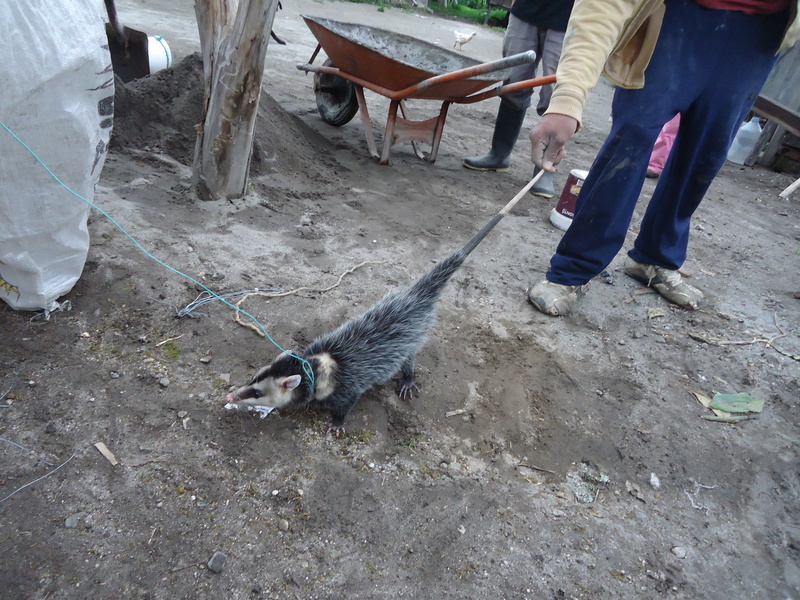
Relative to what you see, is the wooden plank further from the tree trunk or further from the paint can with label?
the tree trunk

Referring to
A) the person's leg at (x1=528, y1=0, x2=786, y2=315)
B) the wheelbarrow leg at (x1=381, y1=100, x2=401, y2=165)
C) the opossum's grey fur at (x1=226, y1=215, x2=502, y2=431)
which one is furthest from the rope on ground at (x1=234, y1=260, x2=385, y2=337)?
the wheelbarrow leg at (x1=381, y1=100, x2=401, y2=165)

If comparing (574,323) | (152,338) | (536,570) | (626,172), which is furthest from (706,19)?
(152,338)

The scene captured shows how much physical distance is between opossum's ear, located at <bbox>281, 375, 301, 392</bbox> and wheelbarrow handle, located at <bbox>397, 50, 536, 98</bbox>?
9.36 feet

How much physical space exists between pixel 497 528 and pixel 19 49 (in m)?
2.47

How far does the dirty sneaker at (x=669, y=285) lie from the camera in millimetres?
3416

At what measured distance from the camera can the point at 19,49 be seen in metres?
1.70

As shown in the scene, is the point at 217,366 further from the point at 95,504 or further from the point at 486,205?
the point at 486,205

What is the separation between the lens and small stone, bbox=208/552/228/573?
1562 mm

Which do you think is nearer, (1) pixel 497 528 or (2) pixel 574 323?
(1) pixel 497 528

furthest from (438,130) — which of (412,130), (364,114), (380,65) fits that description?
(380,65)

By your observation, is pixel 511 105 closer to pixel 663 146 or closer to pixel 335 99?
pixel 335 99

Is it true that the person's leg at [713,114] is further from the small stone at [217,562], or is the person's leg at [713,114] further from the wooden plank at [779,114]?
the wooden plank at [779,114]

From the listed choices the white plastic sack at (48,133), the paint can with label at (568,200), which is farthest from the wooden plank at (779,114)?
the white plastic sack at (48,133)

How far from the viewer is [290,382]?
2000mm
